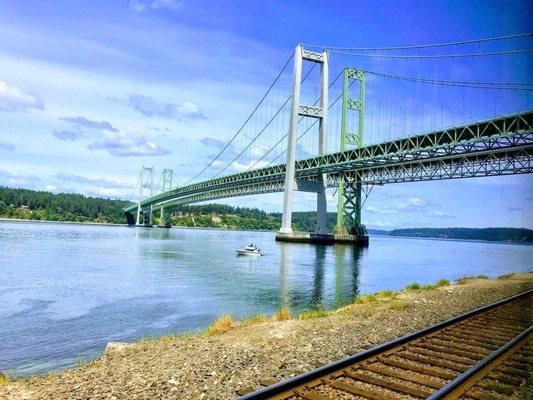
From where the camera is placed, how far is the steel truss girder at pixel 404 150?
52188 mm

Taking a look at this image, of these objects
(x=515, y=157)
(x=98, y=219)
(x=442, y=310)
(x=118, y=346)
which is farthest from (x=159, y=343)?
(x=98, y=219)

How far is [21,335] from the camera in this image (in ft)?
45.8

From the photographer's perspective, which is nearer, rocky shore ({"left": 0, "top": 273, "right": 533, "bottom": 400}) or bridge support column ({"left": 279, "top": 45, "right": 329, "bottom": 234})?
rocky shore ({"left": 0, "top": 273, "right": 533, "bottom": 400})

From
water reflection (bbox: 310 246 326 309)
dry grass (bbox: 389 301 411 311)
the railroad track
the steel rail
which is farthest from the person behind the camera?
water reflection (bbox: 310 246 326 309)

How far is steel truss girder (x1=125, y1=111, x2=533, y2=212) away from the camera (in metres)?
52.2

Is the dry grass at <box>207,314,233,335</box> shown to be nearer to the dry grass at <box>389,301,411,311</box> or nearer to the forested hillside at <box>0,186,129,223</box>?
the dry grass at <box>389,301,411,311</box>

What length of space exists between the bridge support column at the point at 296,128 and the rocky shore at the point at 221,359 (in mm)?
60112

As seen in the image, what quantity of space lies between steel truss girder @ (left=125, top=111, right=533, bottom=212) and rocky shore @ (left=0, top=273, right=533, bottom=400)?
31721 millimetres

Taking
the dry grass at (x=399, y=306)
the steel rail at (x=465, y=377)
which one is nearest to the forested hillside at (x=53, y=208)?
the dry grass at (x=399, y=306)

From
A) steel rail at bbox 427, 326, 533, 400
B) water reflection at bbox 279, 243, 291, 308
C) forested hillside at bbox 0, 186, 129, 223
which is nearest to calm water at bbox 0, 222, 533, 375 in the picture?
water reflection at bbox 279, 243, 291, 308

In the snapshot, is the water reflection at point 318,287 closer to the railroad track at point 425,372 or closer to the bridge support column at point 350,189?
the railroad track at point 425,372

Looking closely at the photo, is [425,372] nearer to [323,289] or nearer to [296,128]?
[323,289]

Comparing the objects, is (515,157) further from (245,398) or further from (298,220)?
(298,220)

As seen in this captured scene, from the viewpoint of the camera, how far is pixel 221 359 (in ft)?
26.8
